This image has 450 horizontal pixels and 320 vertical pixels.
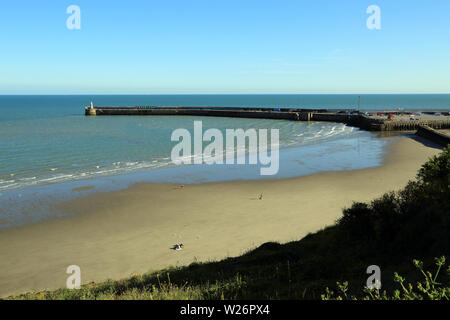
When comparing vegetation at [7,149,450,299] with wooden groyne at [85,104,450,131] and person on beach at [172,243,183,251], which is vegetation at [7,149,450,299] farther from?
wooden groyne at [85,104,450,131]

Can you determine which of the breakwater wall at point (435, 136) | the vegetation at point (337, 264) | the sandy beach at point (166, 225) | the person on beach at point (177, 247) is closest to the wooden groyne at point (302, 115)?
the breakwater wall at point (435, 136)

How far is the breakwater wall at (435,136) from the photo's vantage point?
45.4 metres

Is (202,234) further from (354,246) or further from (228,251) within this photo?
(354,246)

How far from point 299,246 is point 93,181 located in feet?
72.6

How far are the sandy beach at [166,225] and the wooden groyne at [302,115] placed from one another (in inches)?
1671

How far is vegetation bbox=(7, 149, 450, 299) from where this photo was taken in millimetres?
8289

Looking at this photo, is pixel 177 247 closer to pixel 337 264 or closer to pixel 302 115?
pixel 337 264

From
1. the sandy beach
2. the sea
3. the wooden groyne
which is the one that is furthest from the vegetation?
the wooden groyne

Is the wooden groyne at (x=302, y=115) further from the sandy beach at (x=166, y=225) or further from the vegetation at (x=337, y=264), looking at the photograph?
the vegetation at (x=337, y=264)

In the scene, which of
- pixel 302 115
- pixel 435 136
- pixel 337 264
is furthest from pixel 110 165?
pixel 302 115

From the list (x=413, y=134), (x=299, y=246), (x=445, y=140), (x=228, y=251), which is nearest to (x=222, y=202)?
(x=228, y=251)

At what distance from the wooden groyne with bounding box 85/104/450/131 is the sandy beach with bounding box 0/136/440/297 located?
42.4m

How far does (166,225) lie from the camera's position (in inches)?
746

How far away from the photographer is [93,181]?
29.7 meters
